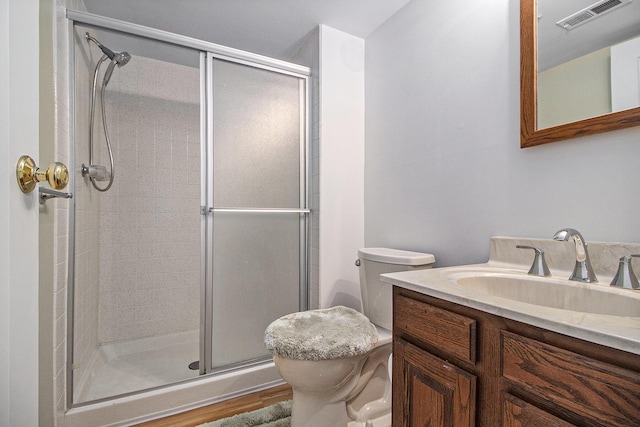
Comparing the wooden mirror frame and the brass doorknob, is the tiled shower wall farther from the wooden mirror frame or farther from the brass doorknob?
the wooden mirror frame

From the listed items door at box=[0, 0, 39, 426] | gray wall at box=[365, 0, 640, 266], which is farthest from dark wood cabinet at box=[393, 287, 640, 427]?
door at box=[0, 0, 39, 426]

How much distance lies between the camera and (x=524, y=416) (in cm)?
61

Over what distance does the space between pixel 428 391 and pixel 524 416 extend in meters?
0.26

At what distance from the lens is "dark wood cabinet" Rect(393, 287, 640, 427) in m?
0.51

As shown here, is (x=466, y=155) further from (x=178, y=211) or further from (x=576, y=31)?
(x=178, y=211)

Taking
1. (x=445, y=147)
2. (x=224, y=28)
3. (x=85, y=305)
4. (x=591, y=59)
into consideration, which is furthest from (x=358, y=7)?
(x=85, y=305)

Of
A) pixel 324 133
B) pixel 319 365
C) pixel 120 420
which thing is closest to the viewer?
pixel 319 365

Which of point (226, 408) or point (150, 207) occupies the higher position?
point (150, 207)

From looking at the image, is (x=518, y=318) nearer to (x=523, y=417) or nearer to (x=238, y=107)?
(x=523, y=417)

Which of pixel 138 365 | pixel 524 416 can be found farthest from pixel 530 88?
pixel 138 365

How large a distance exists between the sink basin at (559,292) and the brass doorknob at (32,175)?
1068 mm

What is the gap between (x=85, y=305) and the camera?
5.80 ft

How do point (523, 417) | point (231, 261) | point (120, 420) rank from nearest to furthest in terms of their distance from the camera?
point (523, 417) → point (120, 420) → point (231, 261)

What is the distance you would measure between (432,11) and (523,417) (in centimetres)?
176
